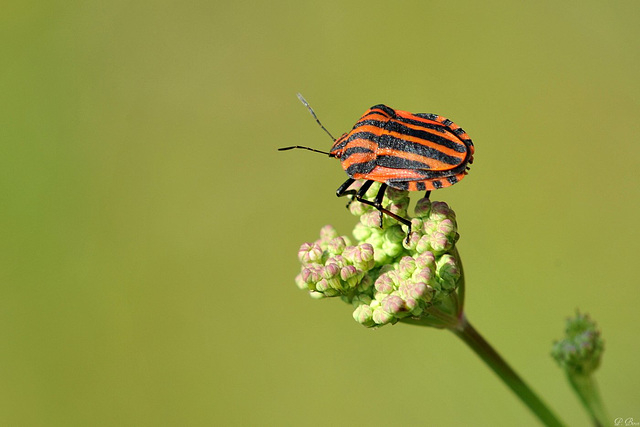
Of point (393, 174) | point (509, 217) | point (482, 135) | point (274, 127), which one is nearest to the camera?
point (393, 174)

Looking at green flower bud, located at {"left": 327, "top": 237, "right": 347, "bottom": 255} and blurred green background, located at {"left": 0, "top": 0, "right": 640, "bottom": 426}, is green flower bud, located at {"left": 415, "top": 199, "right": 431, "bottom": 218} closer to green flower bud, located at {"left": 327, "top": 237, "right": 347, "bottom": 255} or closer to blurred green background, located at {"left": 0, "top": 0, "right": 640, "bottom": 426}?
green flower bud, located at {"left": 327, "top": 237, "right": 347, "bottom": 255}

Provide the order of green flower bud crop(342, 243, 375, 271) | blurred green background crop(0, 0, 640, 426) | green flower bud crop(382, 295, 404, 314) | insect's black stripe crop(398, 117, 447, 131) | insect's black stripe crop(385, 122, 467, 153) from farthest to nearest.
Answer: blurred green background crop(0, 0, 640, 426) → insect's black stripe crop(398, 117, 447, 131) → insect's black stripe crop(385, 122, 467, 153) → green flower bud crop(342, 243, 375, 271) → green flower bud crop(382, 295, 404, 314)

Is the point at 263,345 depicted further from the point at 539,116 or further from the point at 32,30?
the point at 32,30

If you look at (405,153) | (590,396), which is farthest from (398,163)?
(590,396)

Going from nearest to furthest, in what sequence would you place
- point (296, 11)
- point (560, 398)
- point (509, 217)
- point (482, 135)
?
point (560, 398), point (509, 217), point (482, 135), point (296, 11)

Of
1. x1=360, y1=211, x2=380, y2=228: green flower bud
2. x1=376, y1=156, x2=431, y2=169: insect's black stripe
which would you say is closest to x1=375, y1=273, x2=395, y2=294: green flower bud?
x1=360, y1=211, x2=380, y2=228: green flower bud

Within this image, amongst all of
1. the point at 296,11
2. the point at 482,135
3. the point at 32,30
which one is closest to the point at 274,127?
the point at 296,11

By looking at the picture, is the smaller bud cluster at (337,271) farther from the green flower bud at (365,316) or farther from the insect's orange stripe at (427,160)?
the insect's orange stripe at (427,160)
